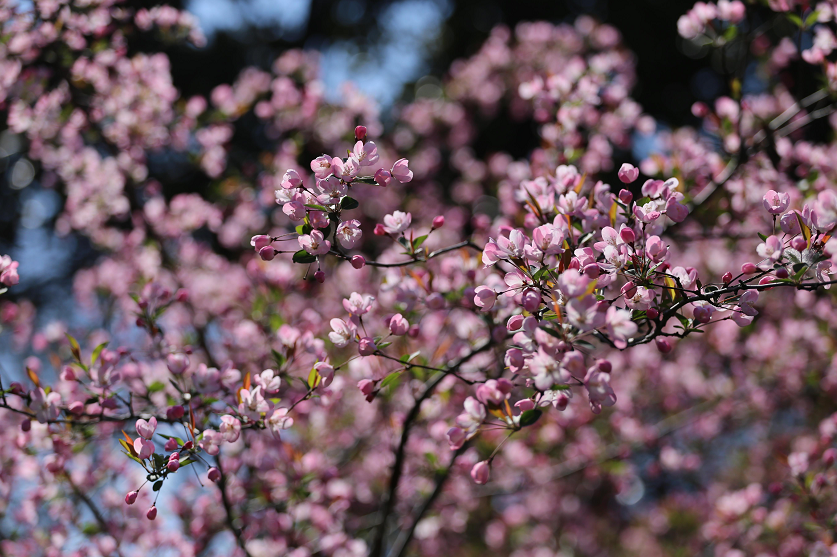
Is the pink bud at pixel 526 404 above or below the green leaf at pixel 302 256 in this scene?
below

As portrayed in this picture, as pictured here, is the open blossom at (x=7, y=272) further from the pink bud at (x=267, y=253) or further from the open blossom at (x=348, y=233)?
the open blossom at (x=348, y=233)

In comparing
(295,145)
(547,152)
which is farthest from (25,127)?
(547,152)

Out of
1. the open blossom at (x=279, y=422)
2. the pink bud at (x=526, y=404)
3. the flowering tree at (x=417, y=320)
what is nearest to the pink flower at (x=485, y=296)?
the flowering tree at (x=417, y=320)

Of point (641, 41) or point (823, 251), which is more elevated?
point (641, 41)

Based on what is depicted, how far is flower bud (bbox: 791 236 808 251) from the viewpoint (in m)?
1.21

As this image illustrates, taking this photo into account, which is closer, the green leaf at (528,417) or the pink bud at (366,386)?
the green leaf at (528,417)

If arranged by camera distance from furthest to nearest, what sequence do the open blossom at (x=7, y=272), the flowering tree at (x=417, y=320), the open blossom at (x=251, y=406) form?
the open blossom at (x=7, y=272)
the open blossom at (x=251, y=406)
the flowering tree at (x=417, y=320)

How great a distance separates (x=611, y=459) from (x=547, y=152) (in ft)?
6.14

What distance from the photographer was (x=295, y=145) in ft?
10.3

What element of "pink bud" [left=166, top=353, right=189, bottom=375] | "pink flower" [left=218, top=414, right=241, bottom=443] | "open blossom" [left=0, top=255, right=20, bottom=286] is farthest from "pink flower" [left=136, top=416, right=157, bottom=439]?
"open blossom" [left=0, top=255, right=20, bottom=286]

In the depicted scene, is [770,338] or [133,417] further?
[770,338]

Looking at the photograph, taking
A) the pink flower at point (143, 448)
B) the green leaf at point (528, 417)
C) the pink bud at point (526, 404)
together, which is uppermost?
the pink flower at point (143, 448)

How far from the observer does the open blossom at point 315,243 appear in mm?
1275

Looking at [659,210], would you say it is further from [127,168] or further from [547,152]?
[127,168]
